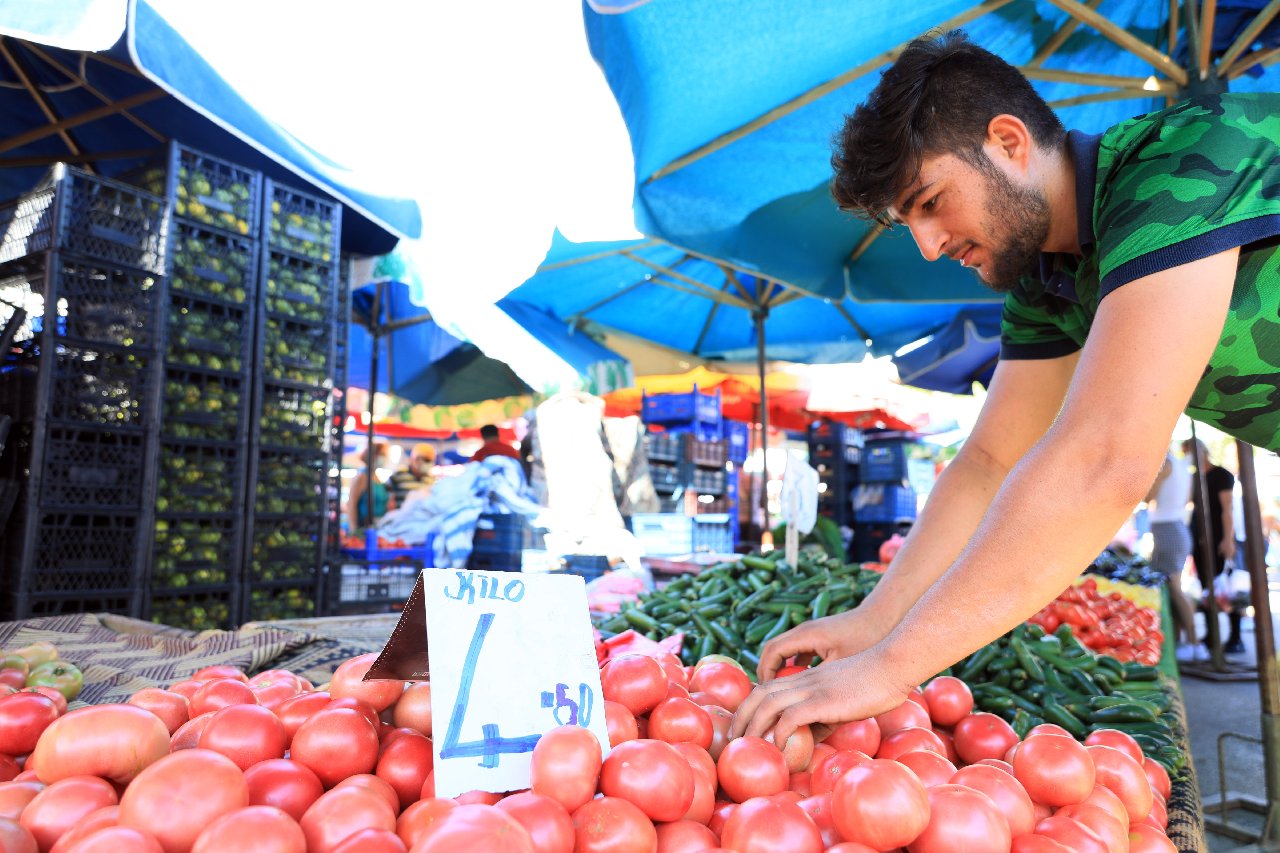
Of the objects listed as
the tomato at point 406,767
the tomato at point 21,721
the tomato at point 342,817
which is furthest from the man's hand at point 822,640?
the tomato at point 21,721

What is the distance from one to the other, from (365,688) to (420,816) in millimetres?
345

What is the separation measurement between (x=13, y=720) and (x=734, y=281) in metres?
6.40

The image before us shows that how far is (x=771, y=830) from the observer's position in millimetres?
907

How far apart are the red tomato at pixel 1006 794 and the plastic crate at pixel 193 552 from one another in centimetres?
412

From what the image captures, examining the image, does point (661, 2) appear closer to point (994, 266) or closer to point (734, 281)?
point (994, 266)

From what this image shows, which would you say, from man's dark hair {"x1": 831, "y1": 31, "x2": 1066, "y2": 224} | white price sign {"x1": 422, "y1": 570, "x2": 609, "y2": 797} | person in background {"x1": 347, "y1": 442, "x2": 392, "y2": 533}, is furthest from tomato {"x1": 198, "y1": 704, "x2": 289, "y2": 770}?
person in background {"x1": 347, "y1": 442, "x2": 392, "y2": 533}

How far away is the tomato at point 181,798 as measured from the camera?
814 mm

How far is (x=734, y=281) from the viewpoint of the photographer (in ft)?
23.2

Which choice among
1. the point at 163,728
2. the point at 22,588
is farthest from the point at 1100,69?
the point at 22,588

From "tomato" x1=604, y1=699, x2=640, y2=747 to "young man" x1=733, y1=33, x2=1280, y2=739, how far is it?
0.16 m

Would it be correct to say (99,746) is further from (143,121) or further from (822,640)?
(143,121)

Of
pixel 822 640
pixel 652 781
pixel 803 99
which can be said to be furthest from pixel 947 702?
pixel 803 99

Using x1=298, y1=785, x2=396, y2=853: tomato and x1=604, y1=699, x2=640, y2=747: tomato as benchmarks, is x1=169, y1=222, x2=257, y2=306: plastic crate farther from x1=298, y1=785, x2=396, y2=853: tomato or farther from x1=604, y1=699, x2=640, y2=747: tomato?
Answer: x1=298, y1=785, x2=396, y2=853: tomato

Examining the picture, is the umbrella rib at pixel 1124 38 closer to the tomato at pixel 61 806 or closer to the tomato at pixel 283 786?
the tomato at pixel 283 786
